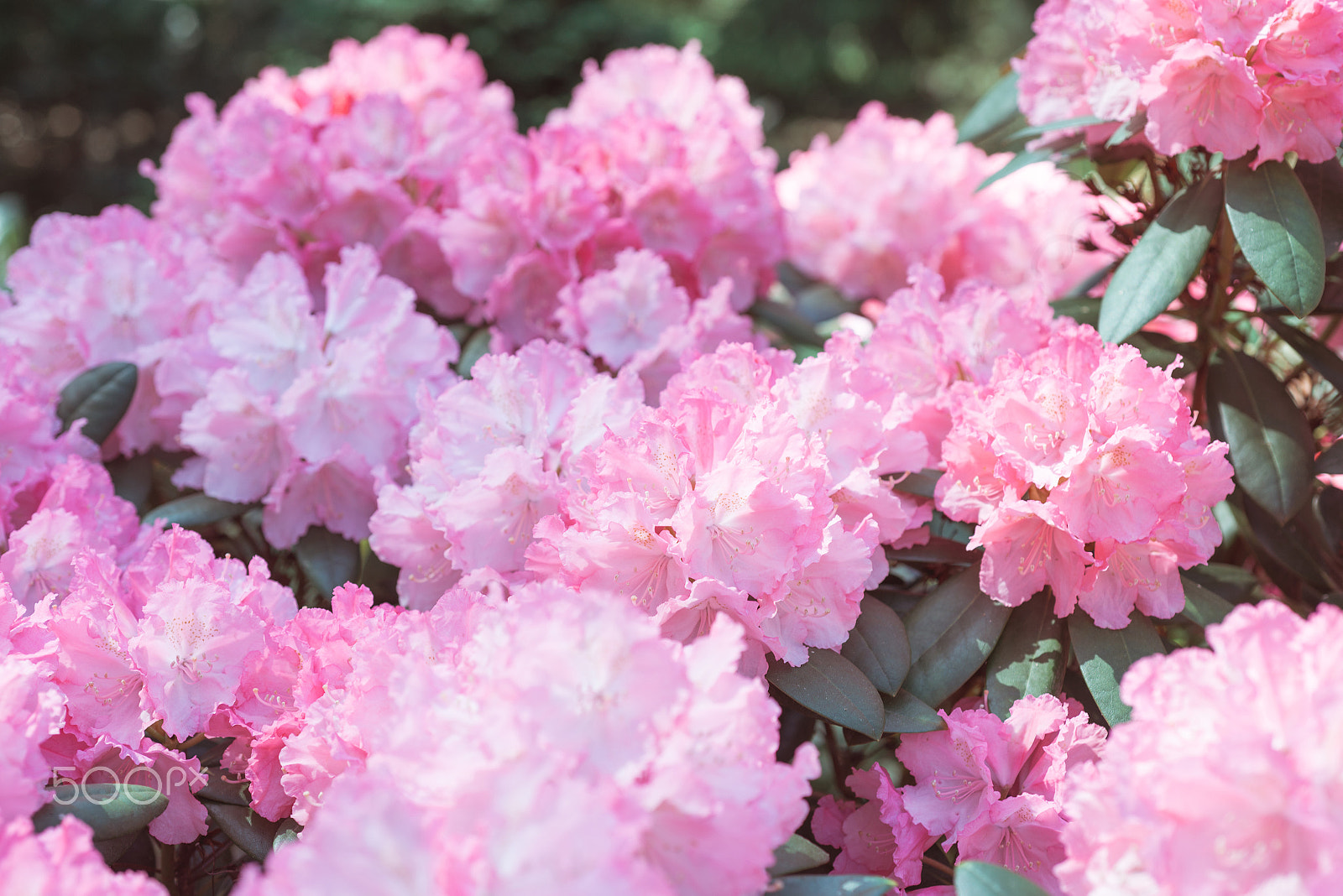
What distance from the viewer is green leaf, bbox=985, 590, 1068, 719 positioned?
1002mm

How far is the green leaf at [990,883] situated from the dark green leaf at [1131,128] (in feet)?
2.52

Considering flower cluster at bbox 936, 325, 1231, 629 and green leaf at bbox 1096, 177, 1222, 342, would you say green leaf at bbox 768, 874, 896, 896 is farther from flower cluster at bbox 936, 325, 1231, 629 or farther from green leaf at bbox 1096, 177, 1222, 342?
green leaf at bbox 1096, 177, 1222, 342

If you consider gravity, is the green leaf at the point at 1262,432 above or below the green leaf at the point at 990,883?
above

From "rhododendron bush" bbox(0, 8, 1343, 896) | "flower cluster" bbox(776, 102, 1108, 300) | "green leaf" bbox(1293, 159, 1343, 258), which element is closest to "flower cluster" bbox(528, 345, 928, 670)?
"rhododendron bush" bbox(0, 8, 1343, 896)

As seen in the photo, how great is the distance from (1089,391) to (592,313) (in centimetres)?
62

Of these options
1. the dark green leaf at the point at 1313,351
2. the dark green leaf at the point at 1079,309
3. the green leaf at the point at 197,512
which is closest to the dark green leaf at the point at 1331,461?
the dark green leaf at the point at 1313,351

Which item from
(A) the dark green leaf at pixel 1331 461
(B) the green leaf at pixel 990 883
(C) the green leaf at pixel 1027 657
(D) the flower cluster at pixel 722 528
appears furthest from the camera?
(A) the dark green leaf at pixel 1331 461

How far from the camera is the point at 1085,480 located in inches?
37.2

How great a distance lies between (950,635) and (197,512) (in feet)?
2.68

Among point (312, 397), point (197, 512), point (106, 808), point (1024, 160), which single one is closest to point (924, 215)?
point (1024, 160)

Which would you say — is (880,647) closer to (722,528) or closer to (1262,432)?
(722,528)

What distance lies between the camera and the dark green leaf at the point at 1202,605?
1.07 m

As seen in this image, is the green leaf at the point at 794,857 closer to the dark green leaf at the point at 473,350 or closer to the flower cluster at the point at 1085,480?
the flower cluster at the point at 1085,480

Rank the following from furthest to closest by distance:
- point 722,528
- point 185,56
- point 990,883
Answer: point 185,56, point 722,528, point 990,883
